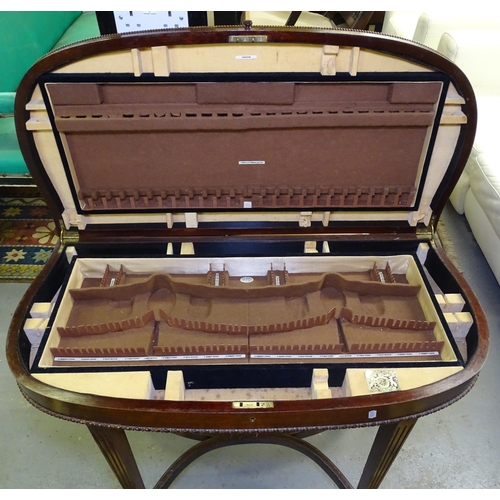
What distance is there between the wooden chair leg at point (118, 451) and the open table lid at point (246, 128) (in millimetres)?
582

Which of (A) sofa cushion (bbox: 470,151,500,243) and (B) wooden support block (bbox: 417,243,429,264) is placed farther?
(A) sofa cushion (bbox: 470,151,500,243)

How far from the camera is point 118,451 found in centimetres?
114

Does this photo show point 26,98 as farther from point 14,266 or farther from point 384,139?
point 14,266

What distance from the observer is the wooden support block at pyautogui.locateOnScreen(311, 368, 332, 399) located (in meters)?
1.07

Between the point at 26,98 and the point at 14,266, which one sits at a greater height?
the point at 26,98

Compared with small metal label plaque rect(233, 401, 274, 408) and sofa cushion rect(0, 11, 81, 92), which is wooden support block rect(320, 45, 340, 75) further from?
sofa cushion rect(0, 11, 81, 92)

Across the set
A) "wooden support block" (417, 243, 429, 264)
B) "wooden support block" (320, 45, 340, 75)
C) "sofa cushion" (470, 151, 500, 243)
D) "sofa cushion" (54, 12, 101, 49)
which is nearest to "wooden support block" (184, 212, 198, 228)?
"wooden support block" (320, 45, 340, 75)

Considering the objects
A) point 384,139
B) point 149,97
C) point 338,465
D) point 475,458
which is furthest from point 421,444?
point 149,97

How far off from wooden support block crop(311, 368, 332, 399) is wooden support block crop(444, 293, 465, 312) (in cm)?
39

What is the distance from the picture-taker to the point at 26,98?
1.11 m

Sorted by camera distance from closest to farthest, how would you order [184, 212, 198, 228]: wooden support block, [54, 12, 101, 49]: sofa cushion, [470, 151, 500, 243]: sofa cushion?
[184, 212, 198, 228]: wooden support block → [470, 151, 500, 243]: sofa cushion → [54, 12, 101, 49]: sofa cushion

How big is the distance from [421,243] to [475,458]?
81 cm

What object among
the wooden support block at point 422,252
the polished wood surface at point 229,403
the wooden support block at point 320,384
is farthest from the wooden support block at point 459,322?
the wooden support block at point 320,384

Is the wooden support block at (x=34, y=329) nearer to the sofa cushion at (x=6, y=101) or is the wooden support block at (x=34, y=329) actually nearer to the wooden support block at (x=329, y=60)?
the wooden support block at (x=329, y=60)
